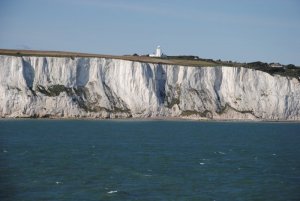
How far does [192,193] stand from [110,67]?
64.1 metres

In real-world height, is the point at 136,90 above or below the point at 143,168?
above

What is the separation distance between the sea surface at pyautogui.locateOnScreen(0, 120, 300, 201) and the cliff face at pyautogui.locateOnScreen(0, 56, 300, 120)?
84.9 ft

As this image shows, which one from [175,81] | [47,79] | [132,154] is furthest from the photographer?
[175,81]

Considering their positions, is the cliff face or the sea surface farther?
the cliff face

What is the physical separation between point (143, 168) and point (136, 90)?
55.5 meters

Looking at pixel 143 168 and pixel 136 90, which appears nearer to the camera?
pixel 143 168

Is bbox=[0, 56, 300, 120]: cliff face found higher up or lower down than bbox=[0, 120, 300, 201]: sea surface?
higher up

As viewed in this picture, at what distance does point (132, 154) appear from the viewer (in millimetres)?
41875

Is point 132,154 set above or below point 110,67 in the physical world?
below

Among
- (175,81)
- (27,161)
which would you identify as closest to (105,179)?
(27,161)

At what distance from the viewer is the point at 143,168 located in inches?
1366

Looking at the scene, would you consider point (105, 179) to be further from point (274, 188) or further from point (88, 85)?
point (88, 85)

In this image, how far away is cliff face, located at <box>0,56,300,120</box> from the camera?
8231cm

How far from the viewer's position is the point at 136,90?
89.9 metres
